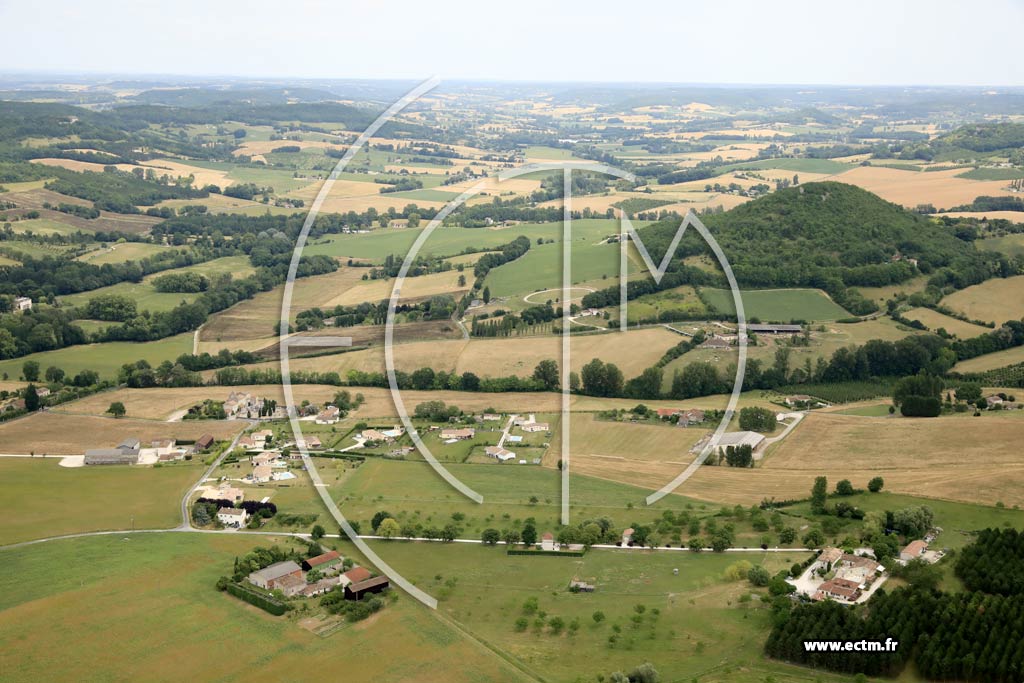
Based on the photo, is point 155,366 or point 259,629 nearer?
point 259,629

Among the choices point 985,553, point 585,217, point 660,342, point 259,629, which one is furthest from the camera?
point 585,217

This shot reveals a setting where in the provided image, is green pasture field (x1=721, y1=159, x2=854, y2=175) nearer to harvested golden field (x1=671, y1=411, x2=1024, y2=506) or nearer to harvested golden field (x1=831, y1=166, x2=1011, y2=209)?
harvested golden field (x1=831, y1=166, x2=1011, y2=209)

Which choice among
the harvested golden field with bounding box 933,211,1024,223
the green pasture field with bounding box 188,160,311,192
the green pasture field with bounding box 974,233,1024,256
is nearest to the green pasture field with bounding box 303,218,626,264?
the green pasture field with bounding box 188,160,311,192

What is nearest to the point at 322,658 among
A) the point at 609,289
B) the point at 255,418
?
the point at 255,418

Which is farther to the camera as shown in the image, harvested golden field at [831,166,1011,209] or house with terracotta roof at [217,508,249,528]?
harvested golden field at [831,166,1011,209]

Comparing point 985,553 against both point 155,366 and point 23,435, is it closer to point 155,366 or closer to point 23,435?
point 23,435

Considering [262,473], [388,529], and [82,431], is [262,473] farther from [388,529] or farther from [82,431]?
[82,431]
